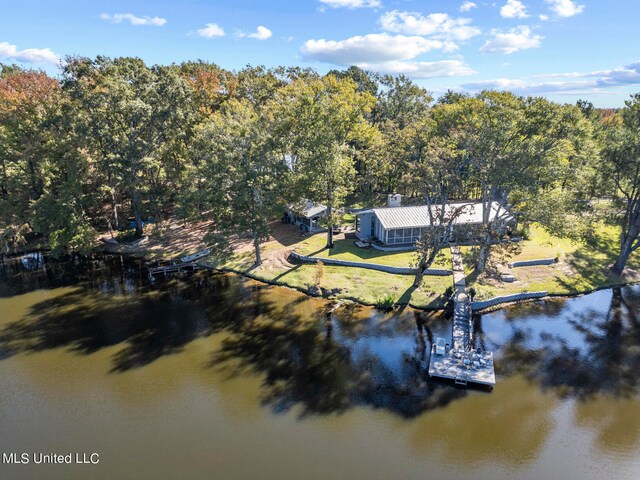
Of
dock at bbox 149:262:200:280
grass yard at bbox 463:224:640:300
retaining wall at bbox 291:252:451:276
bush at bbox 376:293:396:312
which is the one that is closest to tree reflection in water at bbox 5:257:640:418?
bush at bbox 376:293:396:312

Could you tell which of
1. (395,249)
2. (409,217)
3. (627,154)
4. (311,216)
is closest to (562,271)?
(627,154)

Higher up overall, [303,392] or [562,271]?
[562,271]

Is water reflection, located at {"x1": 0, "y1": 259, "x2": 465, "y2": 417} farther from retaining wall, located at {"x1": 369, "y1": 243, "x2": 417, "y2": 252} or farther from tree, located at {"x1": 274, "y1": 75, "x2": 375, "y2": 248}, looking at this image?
retaining wall, located at {"x1": 369, "y1": 243, "x2": 417, "y2": 252}

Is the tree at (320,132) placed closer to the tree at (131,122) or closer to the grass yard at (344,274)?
the grass yard at (344,274)

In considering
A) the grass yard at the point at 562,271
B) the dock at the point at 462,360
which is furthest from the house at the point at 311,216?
the dock at the point at 462,360

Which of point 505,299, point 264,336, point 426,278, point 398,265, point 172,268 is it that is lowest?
point 264,336

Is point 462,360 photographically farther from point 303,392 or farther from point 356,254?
point 356,254

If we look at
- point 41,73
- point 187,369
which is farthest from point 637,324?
point 41,73
